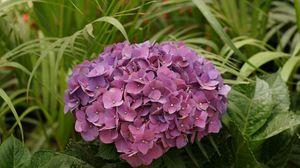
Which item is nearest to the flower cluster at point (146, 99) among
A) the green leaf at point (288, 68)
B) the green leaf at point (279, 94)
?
the green leaf at point (279, 94)

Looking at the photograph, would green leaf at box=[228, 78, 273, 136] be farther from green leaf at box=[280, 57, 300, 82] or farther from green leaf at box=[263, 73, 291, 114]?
green leaf at box=[280, 57, 300, 82]

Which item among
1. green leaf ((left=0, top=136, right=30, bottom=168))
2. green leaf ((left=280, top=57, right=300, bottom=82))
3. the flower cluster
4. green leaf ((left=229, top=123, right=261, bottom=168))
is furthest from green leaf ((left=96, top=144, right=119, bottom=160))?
green leaf ((left=280, top=57, right=300, bottom=82))

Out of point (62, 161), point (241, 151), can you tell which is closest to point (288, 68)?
point (241, 151)

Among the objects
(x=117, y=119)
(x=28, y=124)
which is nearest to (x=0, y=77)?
(x=28, y=124)

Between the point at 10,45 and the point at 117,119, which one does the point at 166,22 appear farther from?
the point at 117,119

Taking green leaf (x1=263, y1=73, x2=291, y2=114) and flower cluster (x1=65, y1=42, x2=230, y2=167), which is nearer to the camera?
flower cluster (x1=65, y1=42, x2=230, y2=167)

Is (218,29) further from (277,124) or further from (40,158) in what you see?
(40,158)

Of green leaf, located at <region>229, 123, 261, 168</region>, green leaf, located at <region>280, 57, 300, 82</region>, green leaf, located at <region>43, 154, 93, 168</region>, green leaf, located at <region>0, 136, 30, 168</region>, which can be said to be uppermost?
green leaf, located at <region>0, 136, 30, 168</region>
